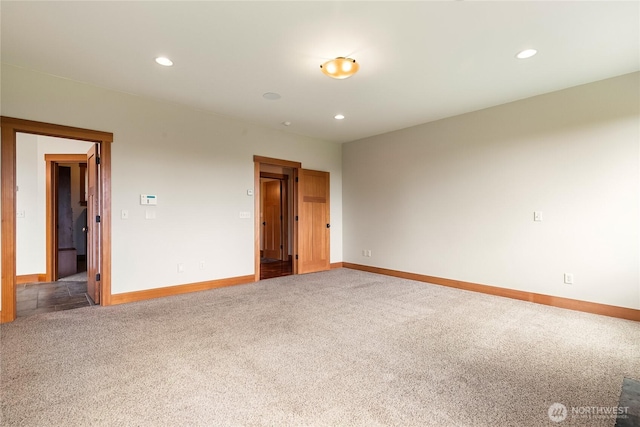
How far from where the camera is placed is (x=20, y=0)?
2258mm

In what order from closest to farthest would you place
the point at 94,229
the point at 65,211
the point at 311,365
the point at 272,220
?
the point at 311,365 → the point at 94,229 → the point at 65,211 → the point at 272,220

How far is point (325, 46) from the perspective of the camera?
2896 mm

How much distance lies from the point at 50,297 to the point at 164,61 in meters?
3.78

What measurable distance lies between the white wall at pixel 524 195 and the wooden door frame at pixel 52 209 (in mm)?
5896

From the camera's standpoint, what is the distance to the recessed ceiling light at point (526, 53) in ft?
9.73

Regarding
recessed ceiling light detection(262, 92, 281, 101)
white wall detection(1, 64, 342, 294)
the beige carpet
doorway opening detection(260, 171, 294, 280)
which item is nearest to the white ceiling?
recessed ceiling light detection(262, 92, 281, 101)

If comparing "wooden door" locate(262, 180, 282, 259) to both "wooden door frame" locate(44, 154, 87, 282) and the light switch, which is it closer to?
the light switch

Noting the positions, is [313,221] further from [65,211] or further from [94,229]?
[65,211]

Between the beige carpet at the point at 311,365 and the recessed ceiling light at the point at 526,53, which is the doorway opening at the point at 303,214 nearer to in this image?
the beige carpet at the point at 311,365

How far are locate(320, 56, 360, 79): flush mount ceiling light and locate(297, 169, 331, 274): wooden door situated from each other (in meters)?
3.19

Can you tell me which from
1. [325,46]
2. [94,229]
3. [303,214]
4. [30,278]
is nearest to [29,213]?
[30,278]

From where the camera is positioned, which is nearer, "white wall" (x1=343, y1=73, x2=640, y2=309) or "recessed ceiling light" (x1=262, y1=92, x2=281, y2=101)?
"white wall" (x1=343, y1=73, x2=640, y2=309)

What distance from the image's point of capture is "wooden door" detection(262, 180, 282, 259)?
8211 mm

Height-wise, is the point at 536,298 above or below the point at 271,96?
below
